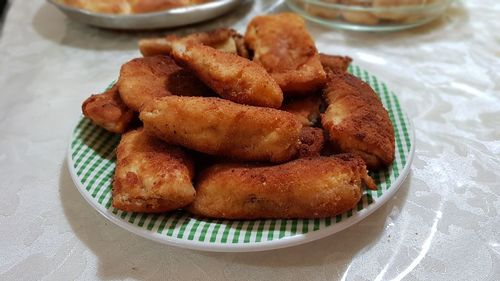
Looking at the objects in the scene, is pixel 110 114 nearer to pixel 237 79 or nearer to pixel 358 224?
pixel 237 79

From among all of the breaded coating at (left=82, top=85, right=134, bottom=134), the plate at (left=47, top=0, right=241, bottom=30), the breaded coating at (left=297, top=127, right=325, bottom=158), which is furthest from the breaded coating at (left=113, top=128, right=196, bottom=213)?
the plate at (left=47, top=0, right=241, bottom=30)

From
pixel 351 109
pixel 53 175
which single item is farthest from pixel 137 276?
Answer: pixel 351 109

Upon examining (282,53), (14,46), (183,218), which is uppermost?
(282,53)

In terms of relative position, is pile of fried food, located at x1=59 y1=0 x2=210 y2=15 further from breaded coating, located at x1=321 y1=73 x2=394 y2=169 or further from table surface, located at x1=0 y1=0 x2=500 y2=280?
breaded coating, located at x1=321 y1=73 x2=394 y2=169

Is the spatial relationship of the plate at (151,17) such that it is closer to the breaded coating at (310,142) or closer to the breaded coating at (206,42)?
the breaded coating at (206,42)

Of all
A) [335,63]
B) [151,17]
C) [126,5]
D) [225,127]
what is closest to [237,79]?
[225,127]

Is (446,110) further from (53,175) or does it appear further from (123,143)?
(53,175)
